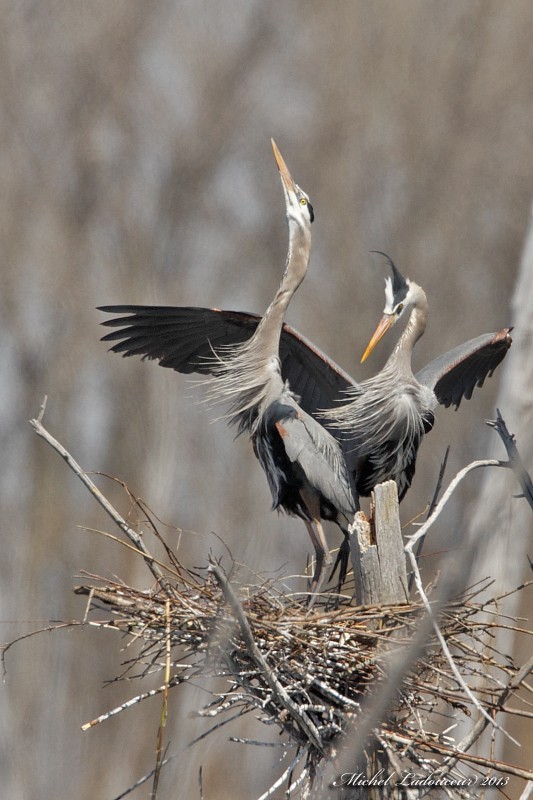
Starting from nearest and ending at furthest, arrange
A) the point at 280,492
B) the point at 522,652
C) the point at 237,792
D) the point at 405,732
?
the point at 405,732, the point at 280,492, the point at 522,652, the point at 237,792

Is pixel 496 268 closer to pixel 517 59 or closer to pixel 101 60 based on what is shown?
pixel 517 59

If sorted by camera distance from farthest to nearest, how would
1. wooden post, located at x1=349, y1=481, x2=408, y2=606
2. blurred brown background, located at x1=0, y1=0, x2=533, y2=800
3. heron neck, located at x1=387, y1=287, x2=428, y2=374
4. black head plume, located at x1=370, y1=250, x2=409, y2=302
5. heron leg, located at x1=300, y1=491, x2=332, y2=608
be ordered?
blurred brown background, located at x1=0, y1=0, x2=533, y2=800, black head plume, located at x1=370, y1=250, x2=409, y2=302, heron neck, located at x1=387, y1=287, x2=428, y2=374, heron leg, located at x1=300, y1=491, x2=332, y2=608, wooden post, located at x1=349, y1=481, x2=408, y2=606

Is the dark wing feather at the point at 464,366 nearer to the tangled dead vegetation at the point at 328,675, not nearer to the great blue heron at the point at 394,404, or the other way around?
the great blue heron at the point at 394,404

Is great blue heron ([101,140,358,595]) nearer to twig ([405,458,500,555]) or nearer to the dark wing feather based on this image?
the dark wing feather

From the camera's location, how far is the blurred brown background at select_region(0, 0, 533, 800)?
8008 mm

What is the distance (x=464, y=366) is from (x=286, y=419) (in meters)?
1.08

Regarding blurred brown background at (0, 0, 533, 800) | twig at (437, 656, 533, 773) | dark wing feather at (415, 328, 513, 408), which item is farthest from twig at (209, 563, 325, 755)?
blurred brown background at (0, 0, 533, 800)

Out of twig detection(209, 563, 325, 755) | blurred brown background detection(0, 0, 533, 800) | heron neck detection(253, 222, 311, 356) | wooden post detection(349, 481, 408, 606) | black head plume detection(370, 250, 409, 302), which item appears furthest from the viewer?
blurred brown background detection(0, 0, 533, 800)

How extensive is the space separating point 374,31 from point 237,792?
6.46m

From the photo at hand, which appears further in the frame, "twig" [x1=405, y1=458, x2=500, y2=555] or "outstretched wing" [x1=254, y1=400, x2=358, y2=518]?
"outstretched wing" [x1=254, y1=400, x2=358, y2=518]

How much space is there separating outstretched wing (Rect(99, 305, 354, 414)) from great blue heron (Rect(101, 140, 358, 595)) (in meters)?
0.03

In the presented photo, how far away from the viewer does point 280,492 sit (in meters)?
3.67

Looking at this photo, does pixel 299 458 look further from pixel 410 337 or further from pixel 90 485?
pixel 90 485

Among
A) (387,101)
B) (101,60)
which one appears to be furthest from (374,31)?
(101,60)
